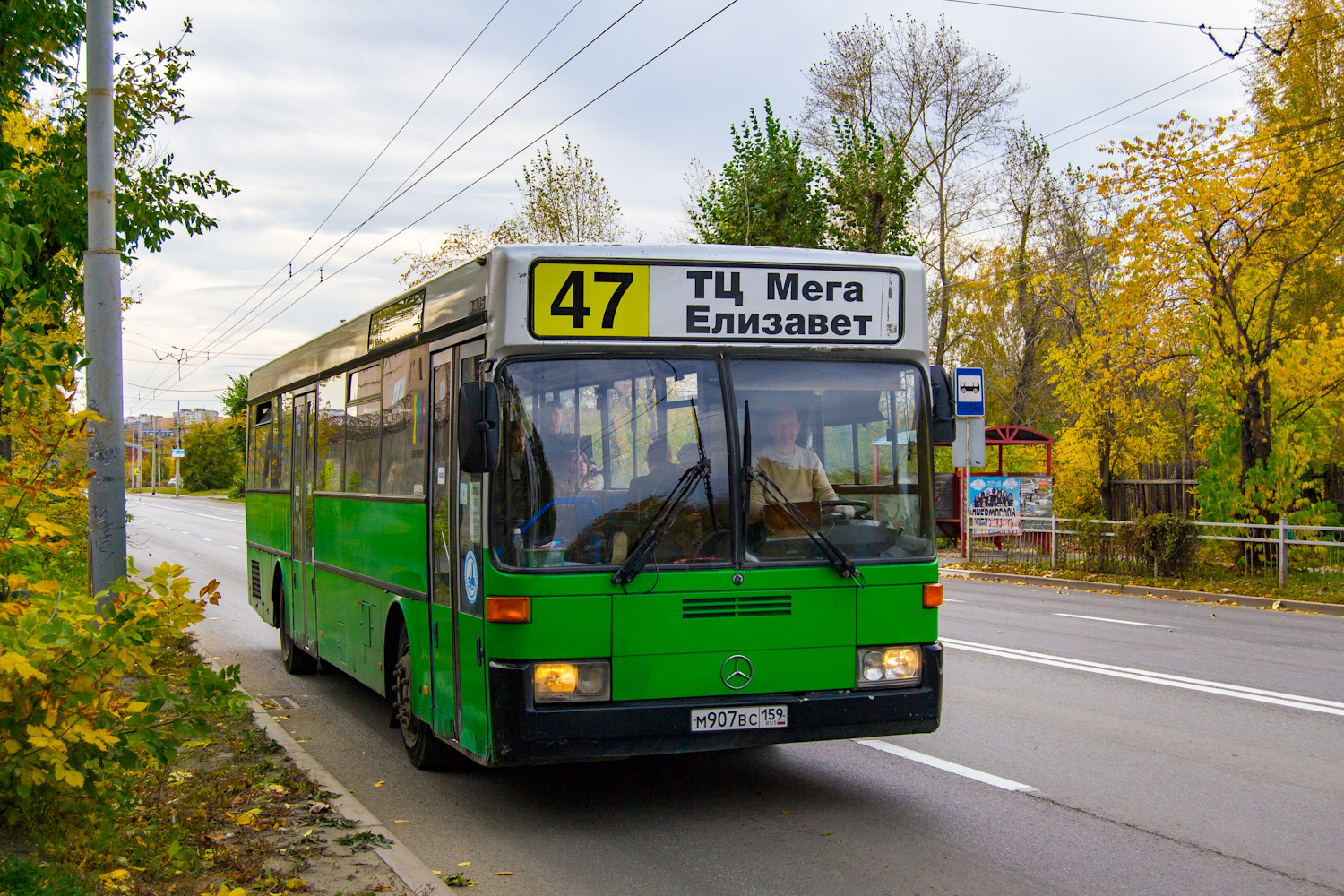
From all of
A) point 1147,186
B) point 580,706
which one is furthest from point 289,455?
point 1147,186

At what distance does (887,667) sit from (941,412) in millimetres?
1374

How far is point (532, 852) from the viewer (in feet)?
19.0

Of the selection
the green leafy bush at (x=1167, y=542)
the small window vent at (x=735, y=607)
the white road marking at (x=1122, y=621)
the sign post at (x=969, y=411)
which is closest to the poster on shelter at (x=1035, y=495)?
the sign post at (x=969, y=411)

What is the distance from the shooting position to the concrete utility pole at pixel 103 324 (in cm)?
736

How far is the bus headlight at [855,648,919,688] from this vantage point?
6.22 m

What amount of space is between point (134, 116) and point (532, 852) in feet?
37.9

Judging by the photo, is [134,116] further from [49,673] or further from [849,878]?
[849,878]

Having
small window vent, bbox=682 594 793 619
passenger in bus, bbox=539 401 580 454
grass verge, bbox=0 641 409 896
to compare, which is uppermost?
passenger in bus, bbox=539 401 580 454

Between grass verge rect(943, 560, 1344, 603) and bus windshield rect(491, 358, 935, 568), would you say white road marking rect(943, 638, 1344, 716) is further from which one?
grass verge rect(943, 560, 1344, 603)

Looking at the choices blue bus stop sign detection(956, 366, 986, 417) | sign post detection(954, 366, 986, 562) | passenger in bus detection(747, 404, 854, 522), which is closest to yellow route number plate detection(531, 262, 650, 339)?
passenger in bus detection(747, 404, 854, 522)

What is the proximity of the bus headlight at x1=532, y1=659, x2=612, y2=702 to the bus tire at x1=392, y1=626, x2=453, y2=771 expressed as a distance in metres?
1.75

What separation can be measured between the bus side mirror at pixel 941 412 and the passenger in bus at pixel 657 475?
4.83ft

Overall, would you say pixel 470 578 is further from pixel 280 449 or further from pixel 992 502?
pixel 992 502

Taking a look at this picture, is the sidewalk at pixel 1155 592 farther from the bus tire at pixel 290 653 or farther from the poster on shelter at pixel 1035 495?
the bus tire at pixel 290 653
